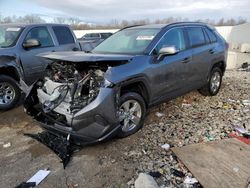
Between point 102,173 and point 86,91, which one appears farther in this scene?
point 86,91

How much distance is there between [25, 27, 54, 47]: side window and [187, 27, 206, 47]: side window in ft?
11.5

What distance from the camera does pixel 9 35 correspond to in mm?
6684

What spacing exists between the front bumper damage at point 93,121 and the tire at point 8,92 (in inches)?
94.7

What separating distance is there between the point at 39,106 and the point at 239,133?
356 cm

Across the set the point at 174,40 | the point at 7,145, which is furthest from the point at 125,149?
the point at 174,40

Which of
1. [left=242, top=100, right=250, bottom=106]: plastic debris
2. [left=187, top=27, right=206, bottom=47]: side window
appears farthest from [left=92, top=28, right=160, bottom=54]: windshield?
[left=242, top=100, right=250, bottom=106]: plastic debris

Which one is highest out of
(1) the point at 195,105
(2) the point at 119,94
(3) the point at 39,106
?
(2) the point at 119,94

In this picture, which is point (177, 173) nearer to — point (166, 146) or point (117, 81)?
point (166, 146)

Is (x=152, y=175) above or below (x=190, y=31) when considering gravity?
below

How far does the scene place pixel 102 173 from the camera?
372cm

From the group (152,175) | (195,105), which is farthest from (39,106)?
(195,105)

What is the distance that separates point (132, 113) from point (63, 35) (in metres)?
3.98

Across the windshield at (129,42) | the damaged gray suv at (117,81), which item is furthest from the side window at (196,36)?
the windshield at (129,42)

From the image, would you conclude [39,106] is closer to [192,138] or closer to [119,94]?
[119,94]
